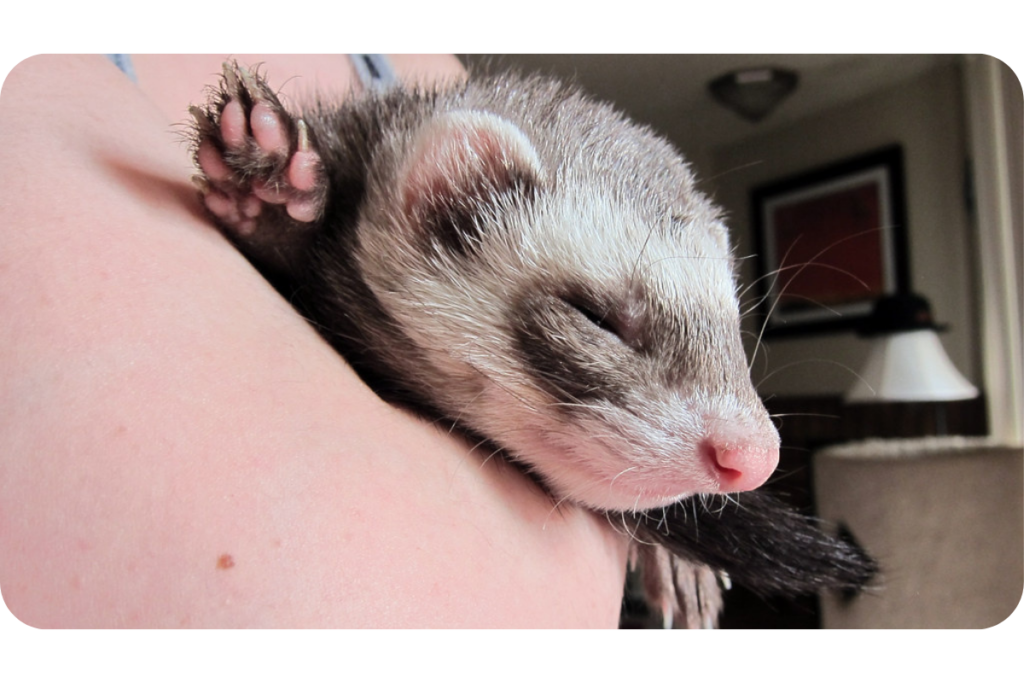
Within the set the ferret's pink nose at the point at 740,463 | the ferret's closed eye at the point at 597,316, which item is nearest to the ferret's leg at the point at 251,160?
the ferret's closed eye at the point at 597,316

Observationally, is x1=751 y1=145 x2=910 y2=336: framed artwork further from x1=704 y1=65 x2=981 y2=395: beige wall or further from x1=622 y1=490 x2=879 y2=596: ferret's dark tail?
x1=622 y1=490 x2=879 y2=596: ferret's dark tail

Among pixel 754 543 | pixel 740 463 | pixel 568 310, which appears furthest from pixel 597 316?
Result: pixel 754 543

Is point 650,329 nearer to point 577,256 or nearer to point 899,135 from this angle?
point 577,256

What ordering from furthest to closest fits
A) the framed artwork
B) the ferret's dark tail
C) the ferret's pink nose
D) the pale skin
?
1. the framed artwork
2. the ferret's dark tail
3. the ferret's pink nose
4. the pale skin

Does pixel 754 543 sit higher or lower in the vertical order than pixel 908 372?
lower

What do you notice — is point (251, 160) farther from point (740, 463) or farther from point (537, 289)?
point (740, 463)

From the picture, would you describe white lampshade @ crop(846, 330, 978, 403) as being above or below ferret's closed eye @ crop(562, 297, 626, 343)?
below

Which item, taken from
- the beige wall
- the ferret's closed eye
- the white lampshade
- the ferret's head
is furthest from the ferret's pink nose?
the white lampshade
